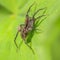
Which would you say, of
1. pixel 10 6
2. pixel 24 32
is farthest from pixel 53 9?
pixel 10 6

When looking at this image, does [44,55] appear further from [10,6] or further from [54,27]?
[10,6]

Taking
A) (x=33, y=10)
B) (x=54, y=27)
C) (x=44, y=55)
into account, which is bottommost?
(x=44, y=55)

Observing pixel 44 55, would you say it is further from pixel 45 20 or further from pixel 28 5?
pixel 28 5

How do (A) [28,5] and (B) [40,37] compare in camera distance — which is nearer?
(B) [40,37]

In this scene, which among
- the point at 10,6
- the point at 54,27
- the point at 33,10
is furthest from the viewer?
the point at 10,6

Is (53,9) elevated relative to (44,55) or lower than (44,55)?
elevated

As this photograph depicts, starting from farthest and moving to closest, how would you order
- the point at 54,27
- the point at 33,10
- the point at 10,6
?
the point at 10,6 → the point at 33,10 → the point at 54,27
